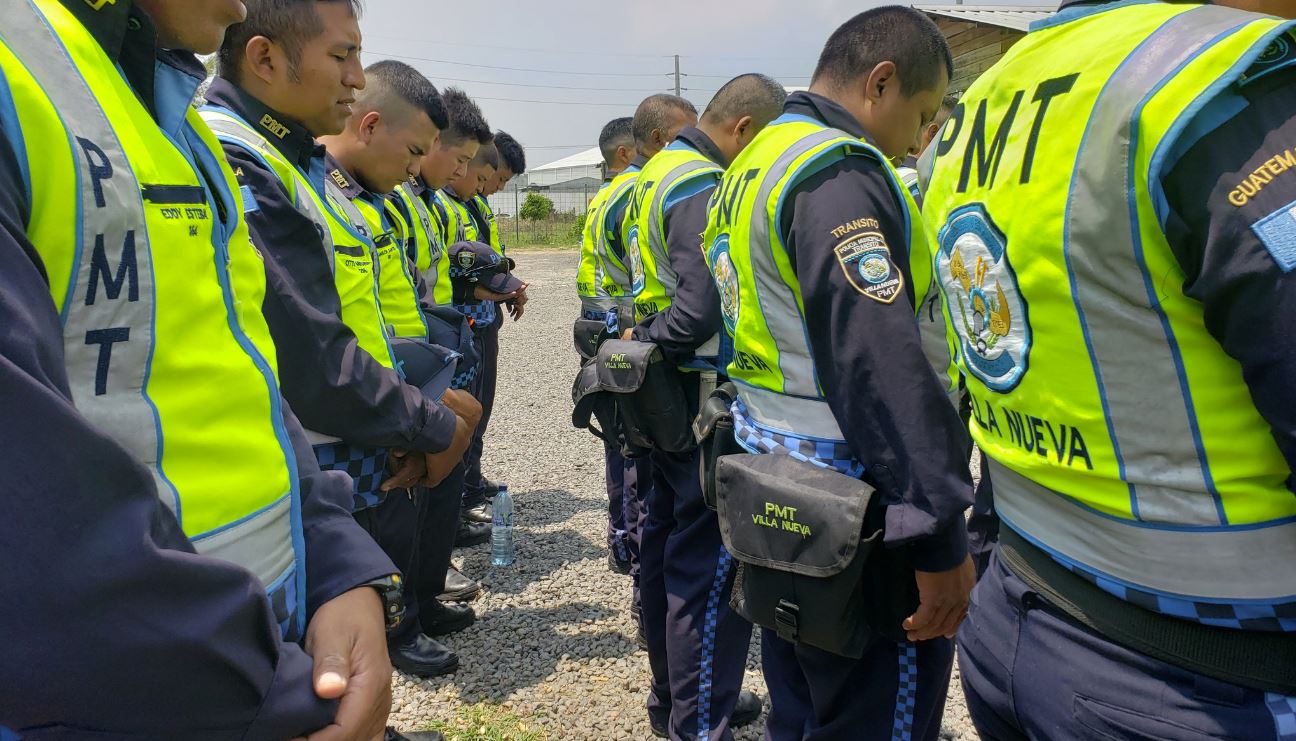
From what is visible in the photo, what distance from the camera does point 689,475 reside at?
3.12 m

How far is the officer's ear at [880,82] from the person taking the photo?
2.24 metres

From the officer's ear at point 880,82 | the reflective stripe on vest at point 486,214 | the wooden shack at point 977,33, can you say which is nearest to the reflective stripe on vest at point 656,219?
the officer's ear at point 880,82

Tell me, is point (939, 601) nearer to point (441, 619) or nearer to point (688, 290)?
point (688, 290)

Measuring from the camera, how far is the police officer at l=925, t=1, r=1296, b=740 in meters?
1.05

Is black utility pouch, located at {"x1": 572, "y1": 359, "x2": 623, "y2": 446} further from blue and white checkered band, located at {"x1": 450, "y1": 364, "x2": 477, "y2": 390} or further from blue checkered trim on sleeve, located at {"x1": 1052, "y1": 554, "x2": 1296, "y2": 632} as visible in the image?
blue checkered trim on sleeve, located at {"x1": 1052, "y1": 554, "x2": 1296, "y2": 632}

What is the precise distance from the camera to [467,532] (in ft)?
17.2

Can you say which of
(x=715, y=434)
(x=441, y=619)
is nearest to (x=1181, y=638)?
(x=715, y=434)

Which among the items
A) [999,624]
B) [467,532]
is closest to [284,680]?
[999,624]

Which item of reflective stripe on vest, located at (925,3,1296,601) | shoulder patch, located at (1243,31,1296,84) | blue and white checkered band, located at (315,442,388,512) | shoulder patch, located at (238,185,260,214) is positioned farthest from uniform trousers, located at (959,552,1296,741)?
shoulder patch, located at (238,185,260,214)

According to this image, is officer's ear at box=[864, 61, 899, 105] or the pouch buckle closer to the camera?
the pouch buckle

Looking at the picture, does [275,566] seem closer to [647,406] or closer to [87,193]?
[87,193]

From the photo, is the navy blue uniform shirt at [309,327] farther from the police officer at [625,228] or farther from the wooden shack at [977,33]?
the wooden shack at [977,33]

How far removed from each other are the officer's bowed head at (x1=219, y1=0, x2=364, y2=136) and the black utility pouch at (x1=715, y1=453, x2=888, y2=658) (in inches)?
64.3

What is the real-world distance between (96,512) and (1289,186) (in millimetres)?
1380
